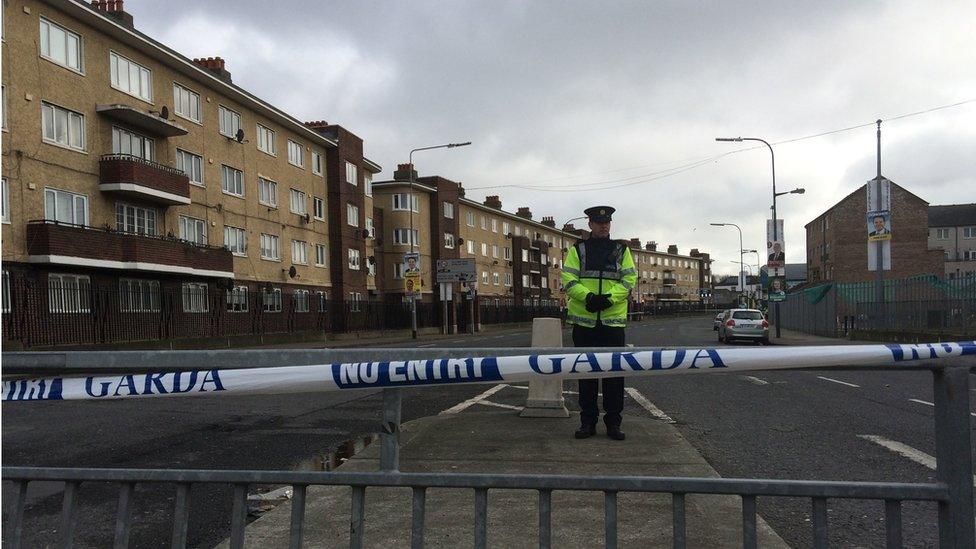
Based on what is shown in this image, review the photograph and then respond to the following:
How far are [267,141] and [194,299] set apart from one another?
35.1 ft

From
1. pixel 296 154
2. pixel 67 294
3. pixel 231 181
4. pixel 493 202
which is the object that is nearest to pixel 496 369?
pixel 67 294

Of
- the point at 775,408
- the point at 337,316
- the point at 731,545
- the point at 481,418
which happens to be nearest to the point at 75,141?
the point at 337,316

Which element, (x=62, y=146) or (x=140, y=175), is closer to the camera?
(x=62, y=146)

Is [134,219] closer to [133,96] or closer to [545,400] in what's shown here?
[133,96]

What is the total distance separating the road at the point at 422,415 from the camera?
3982 mm

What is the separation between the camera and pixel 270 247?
1368 inches

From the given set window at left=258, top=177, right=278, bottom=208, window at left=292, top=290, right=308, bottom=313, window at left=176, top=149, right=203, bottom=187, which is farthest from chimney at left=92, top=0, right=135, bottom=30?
window at left=292, top=290, right=308, bottom=313

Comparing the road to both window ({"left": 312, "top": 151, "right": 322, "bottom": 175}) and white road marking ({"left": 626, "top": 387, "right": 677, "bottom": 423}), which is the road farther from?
window ({"left": 312, "top": 151, "right": 322, "bottom": 175})

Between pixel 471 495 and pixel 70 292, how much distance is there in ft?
71.2

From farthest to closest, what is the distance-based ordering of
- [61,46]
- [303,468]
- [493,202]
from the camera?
[493,202], [61,46], [303,468]

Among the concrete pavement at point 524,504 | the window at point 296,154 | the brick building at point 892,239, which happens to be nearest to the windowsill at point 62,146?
the window at point 296,154

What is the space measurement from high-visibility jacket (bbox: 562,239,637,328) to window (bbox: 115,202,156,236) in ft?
75.9

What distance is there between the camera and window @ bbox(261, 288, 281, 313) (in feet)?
106

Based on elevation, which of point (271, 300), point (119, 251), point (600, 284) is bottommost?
point (271, 300)
